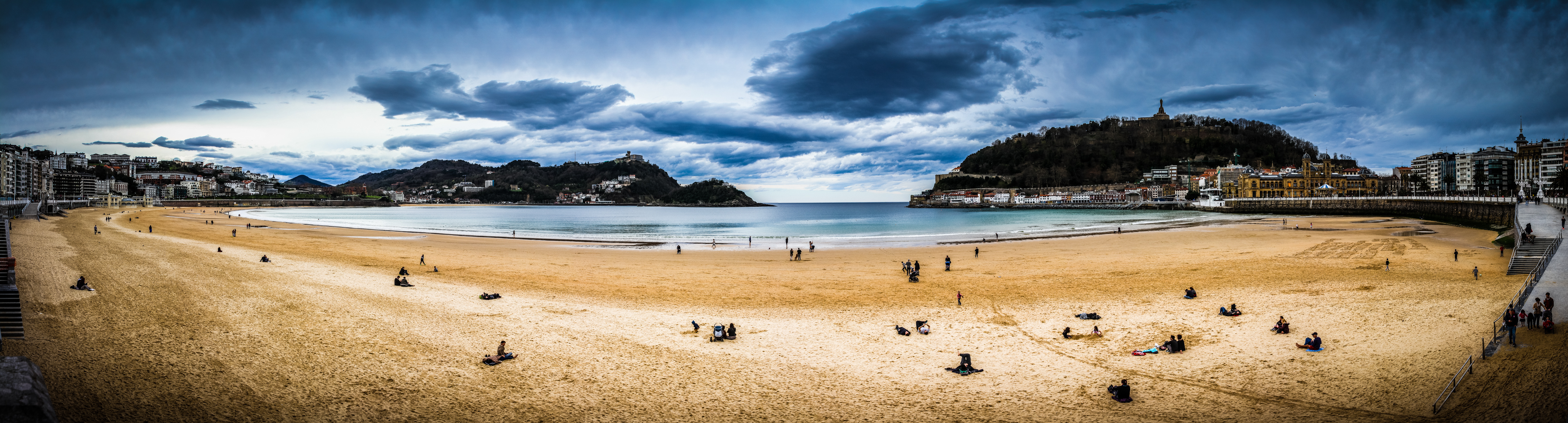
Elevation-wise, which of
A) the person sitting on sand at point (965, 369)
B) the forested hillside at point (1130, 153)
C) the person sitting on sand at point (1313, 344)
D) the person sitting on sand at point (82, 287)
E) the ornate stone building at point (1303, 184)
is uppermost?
the forested hillside at point (1130, 153)

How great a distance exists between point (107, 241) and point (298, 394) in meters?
27.1

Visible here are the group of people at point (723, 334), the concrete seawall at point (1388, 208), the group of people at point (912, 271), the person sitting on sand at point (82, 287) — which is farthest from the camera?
the concrete seawall at point (1388, 208)

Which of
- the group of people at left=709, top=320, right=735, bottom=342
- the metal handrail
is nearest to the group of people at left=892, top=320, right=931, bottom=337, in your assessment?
the group of people at left=709, top=320, right=735, bottom=342

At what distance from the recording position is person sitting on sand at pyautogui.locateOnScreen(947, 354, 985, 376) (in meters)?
7.29

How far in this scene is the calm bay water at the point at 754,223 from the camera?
35469mm

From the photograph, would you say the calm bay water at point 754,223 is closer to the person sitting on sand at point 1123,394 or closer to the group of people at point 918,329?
the group of people at point 918,329

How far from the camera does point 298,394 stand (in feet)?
20.8

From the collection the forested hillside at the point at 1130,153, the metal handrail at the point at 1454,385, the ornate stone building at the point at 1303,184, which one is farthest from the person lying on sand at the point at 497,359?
the forested hillside at the point at 1130,153

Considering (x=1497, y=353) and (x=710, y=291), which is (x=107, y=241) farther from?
(x=1497, y=353)

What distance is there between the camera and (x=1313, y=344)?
802 centimetres

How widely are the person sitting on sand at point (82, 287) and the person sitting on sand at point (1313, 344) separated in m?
20.8

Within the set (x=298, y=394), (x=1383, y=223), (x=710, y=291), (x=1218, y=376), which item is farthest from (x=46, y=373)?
(x=1383, y=223)

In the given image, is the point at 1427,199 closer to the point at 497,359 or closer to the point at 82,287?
the point at 497,359

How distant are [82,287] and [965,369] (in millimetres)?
16508
